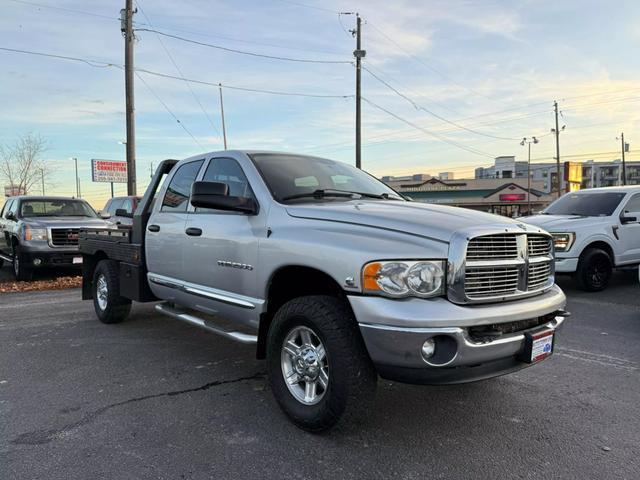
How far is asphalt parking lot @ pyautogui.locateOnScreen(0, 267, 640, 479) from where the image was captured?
2961 mm

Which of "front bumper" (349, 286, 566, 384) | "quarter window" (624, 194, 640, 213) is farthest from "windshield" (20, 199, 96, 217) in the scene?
"quarter window" (624, 194, 640, 213)

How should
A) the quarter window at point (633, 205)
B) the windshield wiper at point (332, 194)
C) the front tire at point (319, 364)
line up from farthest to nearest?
the quarter window at point (633, 205) → the windshield wiper at point (332, 194) → the front tire at point (319, 364)

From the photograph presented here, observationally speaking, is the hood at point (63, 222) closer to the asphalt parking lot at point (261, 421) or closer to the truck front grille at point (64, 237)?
the truck front grille at point (64, 237)

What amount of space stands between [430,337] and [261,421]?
1458 mm

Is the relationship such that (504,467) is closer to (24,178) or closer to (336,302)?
(336,302)

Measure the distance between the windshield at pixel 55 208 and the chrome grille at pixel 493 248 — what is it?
1053cm

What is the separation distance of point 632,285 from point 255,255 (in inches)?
332

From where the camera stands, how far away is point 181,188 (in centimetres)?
515

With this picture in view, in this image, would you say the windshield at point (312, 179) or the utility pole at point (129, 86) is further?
the utility pole at point (129, 86)

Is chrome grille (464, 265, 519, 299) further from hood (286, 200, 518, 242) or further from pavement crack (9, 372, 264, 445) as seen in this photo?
pavement crack (9, 372, 264, 445)

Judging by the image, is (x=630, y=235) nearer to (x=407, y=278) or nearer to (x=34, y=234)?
(x=407, y=278)

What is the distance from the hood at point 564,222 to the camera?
8508 millimetres

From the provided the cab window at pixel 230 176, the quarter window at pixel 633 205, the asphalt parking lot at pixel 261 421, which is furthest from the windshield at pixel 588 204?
A: the cab window at pixel 230 176

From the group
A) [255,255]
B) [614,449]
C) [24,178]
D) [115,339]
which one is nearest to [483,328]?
[614,449]
